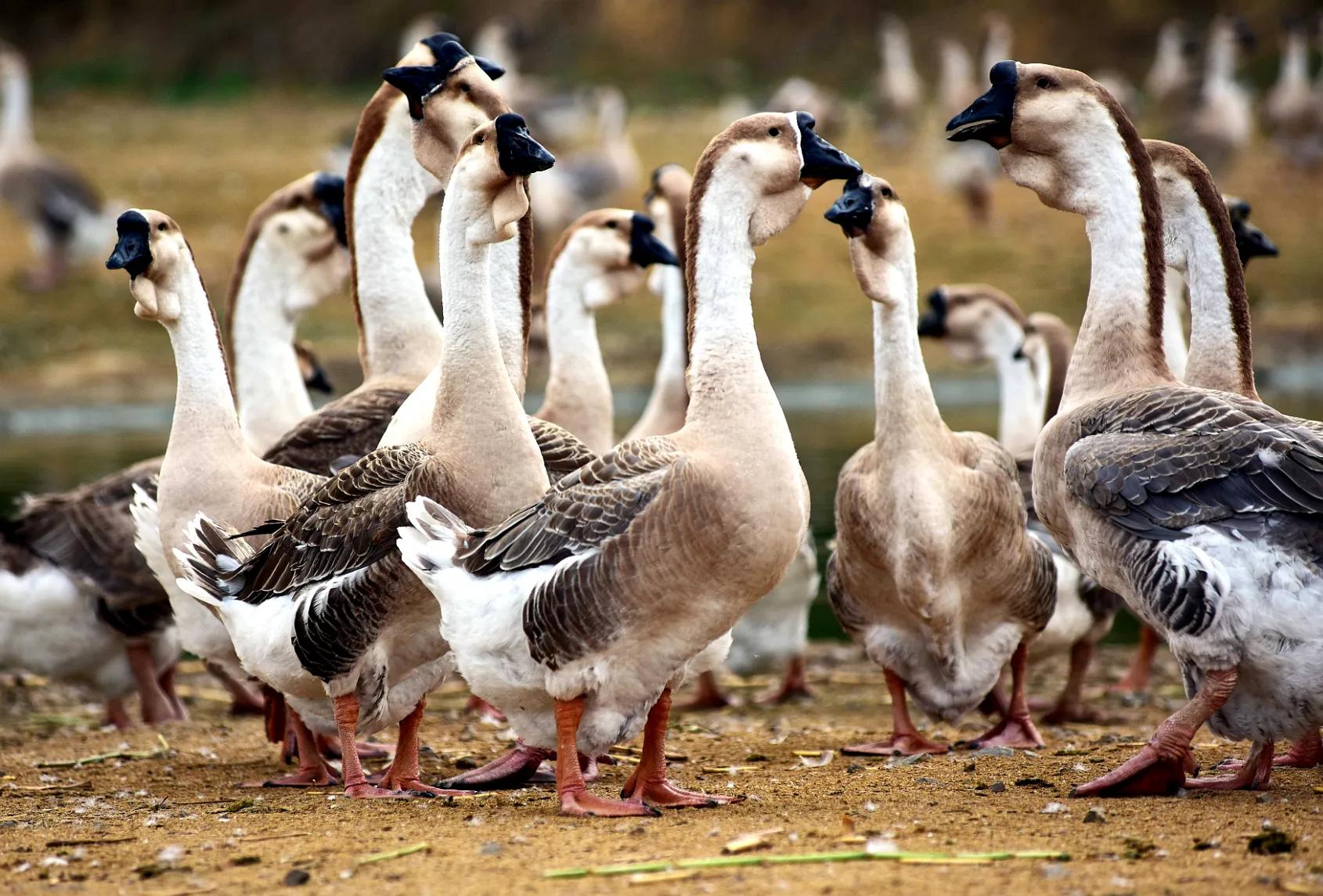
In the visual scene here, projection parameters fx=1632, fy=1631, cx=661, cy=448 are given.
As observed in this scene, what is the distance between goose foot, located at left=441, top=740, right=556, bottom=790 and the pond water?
781 cm

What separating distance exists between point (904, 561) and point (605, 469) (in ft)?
6.73

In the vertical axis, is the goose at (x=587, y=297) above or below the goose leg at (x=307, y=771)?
above

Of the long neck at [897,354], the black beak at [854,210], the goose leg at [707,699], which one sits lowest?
the goose leg at [707,699]

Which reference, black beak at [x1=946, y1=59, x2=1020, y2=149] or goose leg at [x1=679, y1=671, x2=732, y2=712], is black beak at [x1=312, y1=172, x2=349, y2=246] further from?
black beak at [x1=946, y1=59, x2=1020, y2=149]

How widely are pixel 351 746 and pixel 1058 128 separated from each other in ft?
13.2

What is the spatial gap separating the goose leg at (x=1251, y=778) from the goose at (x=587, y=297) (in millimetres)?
4278

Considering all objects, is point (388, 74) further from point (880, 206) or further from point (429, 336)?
point (880, 206)

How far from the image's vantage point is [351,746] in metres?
6.79

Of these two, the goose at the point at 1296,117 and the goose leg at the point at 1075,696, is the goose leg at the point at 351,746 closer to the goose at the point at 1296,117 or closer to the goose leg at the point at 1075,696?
the goose leg at the point at 1075,696

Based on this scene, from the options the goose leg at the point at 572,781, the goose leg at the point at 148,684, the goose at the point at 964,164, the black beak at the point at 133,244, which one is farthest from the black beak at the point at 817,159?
the goose at the point at 964,164

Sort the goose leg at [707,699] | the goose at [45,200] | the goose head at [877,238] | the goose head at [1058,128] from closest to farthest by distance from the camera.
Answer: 1. the goose head at [1058,128]
2. the goose head at [877,238]
3. the goose leg at [707,699]
4. the goose at [45,200]

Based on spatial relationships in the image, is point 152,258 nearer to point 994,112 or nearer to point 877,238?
point 877,238

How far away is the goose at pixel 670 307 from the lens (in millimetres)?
9891

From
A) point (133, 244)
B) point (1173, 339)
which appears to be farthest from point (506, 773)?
point (1173, 339)
